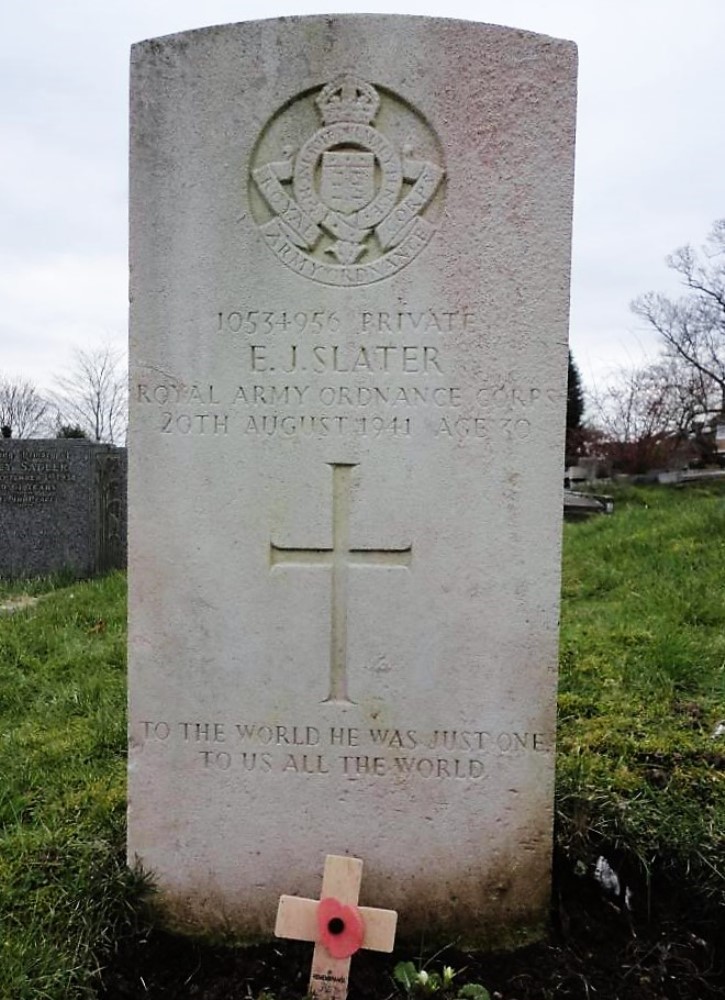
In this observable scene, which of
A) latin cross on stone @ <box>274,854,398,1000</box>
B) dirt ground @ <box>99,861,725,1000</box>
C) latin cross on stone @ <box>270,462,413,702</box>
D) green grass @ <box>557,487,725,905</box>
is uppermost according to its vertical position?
latin cross on stone @ <box>270,462,413,702</box>

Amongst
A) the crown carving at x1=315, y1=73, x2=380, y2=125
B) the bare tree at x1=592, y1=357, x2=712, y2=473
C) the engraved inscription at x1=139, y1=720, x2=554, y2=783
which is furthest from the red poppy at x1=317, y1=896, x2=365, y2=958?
the bare tree at x1=592, y1=357, x2=712, y2=473

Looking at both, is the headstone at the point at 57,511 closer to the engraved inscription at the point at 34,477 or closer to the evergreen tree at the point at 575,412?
the engraved inscription at the point at 34,477

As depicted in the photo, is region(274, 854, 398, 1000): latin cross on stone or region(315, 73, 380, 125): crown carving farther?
region(315, 73, 380, 125): crown carving

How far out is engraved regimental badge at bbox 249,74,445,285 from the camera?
2447mm

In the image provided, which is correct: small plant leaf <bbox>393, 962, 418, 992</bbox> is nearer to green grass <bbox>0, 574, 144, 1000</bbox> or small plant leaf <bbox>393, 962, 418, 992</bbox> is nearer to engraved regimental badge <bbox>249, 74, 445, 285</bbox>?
green grass <bbox>0, 574, 144, 1000</bbox>

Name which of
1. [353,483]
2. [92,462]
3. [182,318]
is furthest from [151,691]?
[92,462]

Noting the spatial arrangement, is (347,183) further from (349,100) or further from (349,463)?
(349,463)

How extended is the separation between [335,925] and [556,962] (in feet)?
2.18

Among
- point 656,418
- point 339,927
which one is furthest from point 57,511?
point 656,418

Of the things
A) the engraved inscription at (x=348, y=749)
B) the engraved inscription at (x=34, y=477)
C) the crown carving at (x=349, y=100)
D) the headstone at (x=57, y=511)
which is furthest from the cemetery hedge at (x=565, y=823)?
the engraved inscription at (x=34, y=477)

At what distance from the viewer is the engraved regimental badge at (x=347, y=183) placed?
2447 mm

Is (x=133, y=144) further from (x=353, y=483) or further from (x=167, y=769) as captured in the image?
(x=167, y=769)

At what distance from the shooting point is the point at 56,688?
14.7 feet

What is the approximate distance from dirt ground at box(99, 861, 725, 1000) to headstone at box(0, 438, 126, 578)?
6.14 metres
